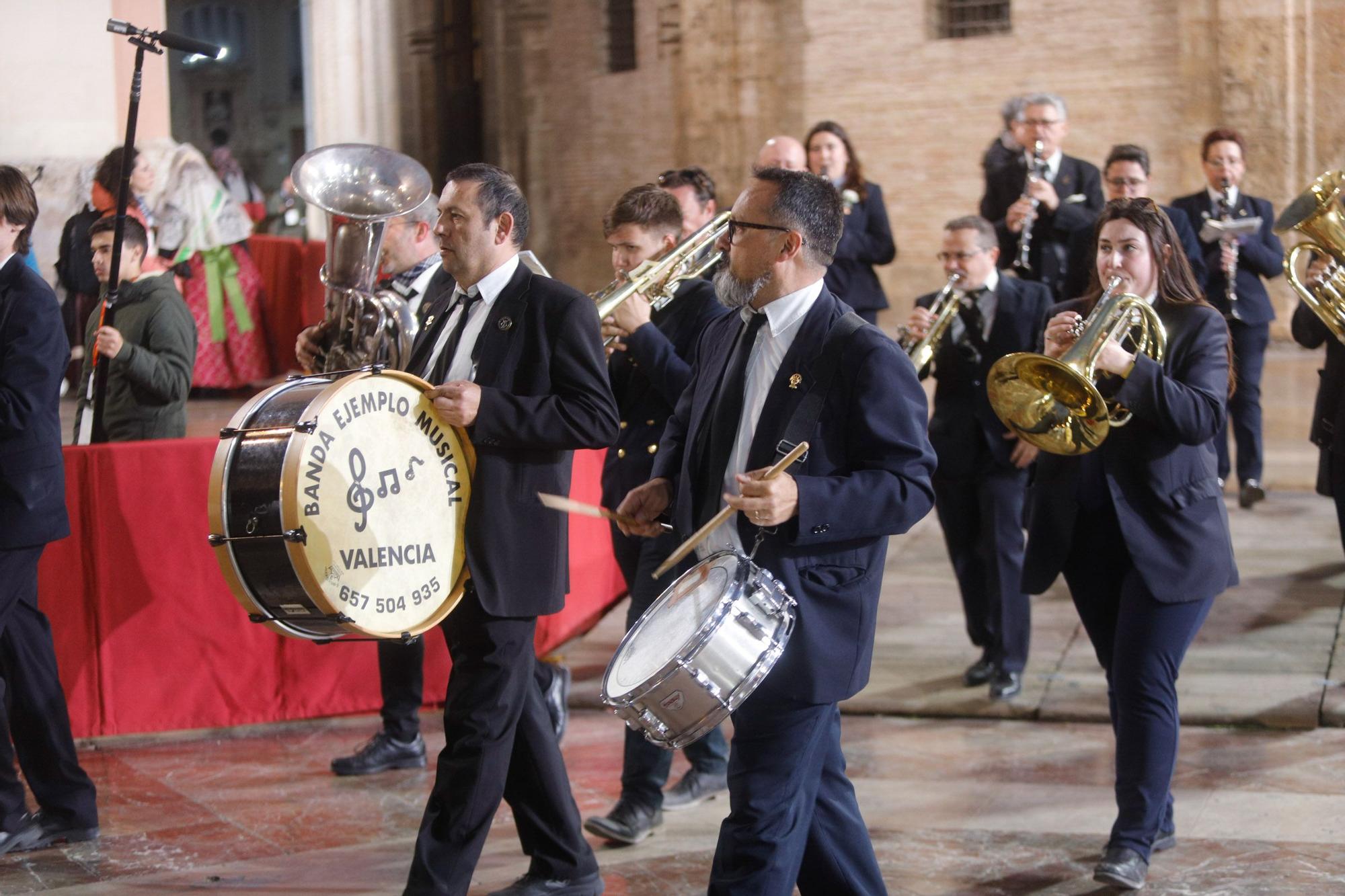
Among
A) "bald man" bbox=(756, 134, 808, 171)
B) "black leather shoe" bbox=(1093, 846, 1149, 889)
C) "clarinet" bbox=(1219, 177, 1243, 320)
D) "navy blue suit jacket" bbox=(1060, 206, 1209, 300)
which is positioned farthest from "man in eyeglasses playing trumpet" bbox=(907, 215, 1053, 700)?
"clarinet" bbox=(1219, 177, 1243, 320)

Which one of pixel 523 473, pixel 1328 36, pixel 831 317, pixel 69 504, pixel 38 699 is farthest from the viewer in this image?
pixel 1328 36

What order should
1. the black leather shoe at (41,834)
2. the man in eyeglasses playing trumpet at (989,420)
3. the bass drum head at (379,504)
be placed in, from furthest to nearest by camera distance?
the man in eyeglasses playing trumpet at (989,420)
the black leather shoe at (41,834)
the bass drum head at (379,504)

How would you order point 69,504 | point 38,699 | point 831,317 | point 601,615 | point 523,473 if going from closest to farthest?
point 831,317
point 523,473
point 38,699
point 69,504
point 601,615

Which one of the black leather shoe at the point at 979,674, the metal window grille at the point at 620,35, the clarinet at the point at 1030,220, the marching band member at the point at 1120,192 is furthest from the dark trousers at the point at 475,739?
the metal window grille at the point at 620,35

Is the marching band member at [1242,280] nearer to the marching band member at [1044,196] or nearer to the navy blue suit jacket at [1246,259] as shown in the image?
the navy blue suit jacket at [1246,259]

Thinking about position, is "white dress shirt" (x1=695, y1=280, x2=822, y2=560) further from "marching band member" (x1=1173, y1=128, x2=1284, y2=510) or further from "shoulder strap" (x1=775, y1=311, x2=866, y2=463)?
"marching band member" (x1=1173, y1=128, x2=1284, y2=510)

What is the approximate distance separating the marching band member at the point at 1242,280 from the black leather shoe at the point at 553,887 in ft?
15.7

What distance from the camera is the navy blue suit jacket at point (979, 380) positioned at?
6391mm

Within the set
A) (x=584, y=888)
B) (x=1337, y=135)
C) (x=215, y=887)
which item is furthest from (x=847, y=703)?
(x=1337, y=135)

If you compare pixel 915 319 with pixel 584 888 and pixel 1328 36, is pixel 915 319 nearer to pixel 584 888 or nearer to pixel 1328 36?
pixel 584 888

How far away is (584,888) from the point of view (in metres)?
4.41

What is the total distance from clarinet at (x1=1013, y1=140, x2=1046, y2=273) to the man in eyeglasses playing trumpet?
1266 millimetres

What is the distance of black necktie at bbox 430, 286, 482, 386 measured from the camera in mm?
4242

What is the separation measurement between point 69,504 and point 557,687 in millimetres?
1889
